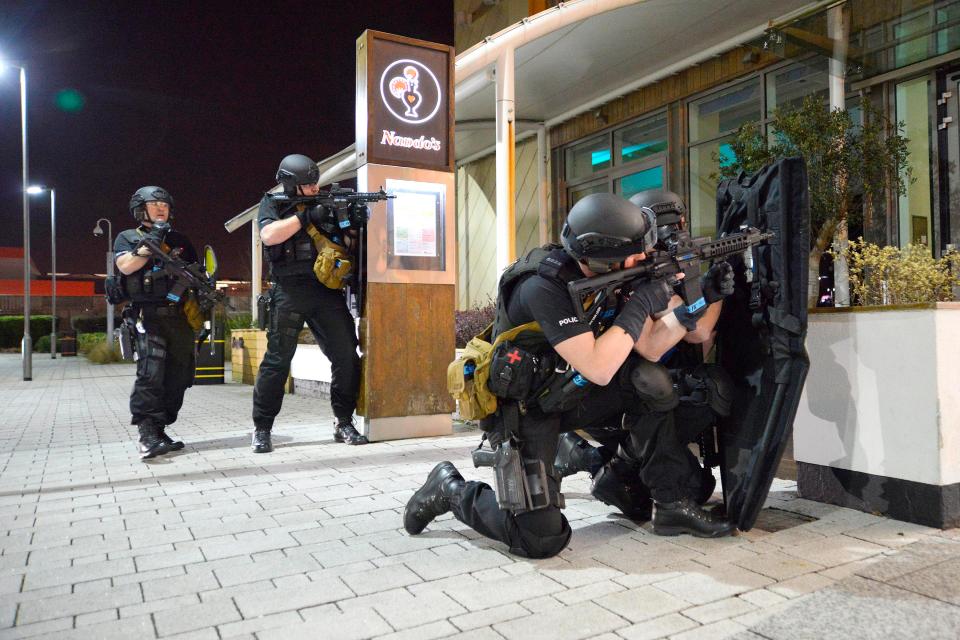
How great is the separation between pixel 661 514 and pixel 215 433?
4.78 m

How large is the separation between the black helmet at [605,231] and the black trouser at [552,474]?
44 centimetres

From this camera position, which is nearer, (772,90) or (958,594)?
(958,594)

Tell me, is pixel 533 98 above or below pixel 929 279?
above

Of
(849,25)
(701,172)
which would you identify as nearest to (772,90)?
(701,172)

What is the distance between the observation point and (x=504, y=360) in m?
2.74

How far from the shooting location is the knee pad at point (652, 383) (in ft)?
9.04

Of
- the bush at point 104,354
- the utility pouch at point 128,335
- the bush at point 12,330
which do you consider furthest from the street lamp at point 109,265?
the utility pouch at point 128,335

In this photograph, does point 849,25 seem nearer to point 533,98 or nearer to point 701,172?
point 701,172

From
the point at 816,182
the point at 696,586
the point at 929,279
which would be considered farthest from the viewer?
the point at 816,182

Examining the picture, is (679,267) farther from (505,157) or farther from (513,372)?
(505,157)

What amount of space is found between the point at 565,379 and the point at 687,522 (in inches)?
33.6

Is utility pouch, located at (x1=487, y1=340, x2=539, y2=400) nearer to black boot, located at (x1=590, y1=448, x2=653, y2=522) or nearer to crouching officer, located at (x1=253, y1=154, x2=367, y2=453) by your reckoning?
black boot, located at (x1=590, y1=448, x2=653, y2=522)

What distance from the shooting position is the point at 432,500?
312cm

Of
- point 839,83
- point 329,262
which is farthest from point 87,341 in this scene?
point 839,83
